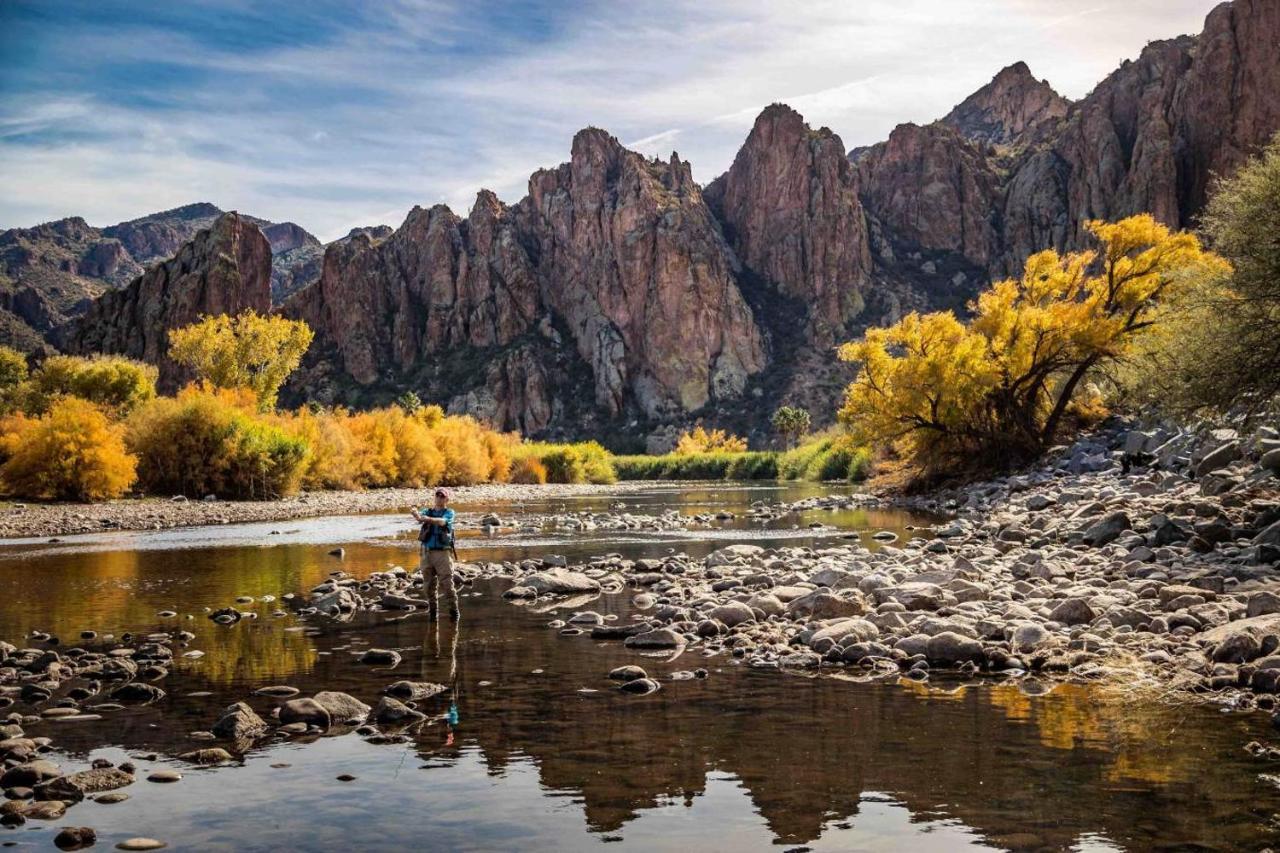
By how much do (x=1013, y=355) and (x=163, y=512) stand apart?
107ft

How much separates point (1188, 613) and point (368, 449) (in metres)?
58.5

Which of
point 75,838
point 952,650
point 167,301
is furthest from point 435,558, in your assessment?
point 167,301

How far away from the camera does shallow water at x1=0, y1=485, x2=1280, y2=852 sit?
20.2ft

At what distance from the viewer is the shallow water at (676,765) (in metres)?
6.16

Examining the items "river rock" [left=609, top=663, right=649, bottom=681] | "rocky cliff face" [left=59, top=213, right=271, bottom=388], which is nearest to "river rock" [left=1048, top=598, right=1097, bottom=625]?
"river rock" [left=609, top=663, right=649, bottom=681]

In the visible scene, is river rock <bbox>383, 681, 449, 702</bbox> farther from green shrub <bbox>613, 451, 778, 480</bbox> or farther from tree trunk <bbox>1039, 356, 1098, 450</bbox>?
green shrub <bbox>613, 451, 778, 480</bbox>

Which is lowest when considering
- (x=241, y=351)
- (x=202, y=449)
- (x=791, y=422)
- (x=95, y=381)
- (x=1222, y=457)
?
(x=1222, y=457)

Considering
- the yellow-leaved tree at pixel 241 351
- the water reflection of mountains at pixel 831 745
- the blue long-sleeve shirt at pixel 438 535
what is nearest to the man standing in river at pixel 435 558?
the blue long-sleeve shirt at pixel 438 535

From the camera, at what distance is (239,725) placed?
27.8 ft

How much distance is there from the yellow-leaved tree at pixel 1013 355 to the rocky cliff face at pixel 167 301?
135 metres

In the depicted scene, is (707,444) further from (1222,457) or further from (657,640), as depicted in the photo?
(657,640)

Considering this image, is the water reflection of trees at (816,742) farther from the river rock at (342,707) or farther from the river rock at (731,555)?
the river rock at (731,555)

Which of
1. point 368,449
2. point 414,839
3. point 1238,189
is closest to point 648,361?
point 368,449

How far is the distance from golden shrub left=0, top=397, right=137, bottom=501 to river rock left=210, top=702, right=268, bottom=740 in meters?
36.5
